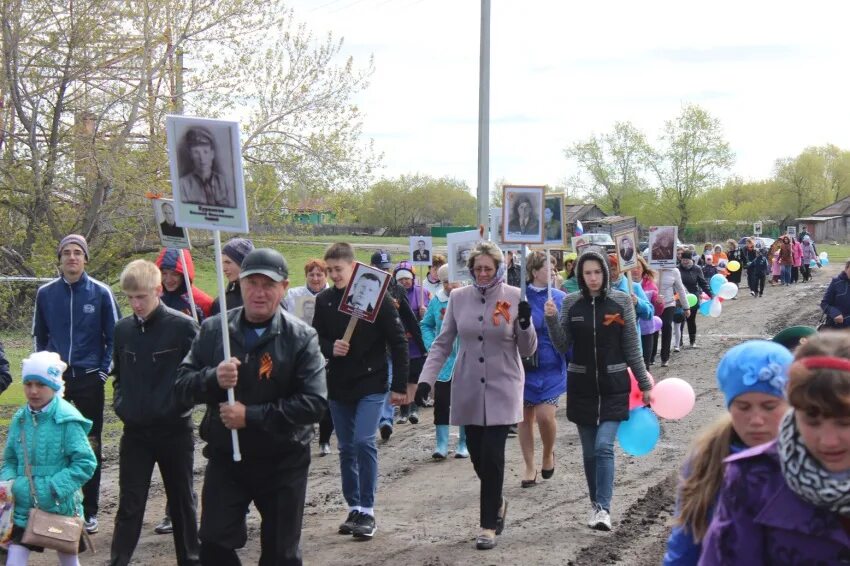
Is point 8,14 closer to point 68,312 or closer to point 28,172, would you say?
point 28,172

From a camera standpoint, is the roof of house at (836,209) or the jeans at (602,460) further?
the roof of house at (836,209)

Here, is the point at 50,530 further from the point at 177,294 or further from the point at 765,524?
the point at 765,524

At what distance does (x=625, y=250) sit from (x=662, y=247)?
6447 mm

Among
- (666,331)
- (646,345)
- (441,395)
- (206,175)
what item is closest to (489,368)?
(206,175)

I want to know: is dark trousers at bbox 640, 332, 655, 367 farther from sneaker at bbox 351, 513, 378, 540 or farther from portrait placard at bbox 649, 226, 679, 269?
sneaker at bbox 351, 513, 378, 540

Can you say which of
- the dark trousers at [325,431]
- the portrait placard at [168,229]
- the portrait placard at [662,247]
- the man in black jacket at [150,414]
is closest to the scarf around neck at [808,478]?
the man in black jacket at [150,414]

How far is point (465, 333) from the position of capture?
24.1 feet

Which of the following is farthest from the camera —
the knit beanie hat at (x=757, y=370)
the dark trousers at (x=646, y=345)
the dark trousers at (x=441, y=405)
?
the dark trousers at (x=646, y=345)

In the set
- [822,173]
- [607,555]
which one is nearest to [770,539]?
[607,555]

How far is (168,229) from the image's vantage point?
27.8ft

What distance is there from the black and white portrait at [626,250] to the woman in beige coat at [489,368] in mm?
3207

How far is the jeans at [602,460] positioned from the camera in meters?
7.41

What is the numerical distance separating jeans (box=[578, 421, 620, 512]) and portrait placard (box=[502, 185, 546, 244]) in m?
1.96

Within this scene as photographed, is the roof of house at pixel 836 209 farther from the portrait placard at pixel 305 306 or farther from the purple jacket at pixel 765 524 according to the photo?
the purple jacket at pixel 765 524
